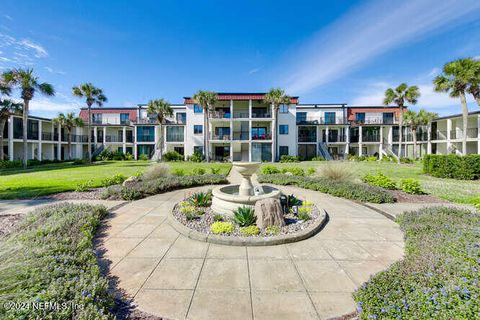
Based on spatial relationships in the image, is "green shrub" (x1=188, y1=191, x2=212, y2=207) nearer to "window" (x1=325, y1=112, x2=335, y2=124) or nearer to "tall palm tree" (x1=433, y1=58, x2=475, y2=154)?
"tall palm tree" (x1=433, y1=58, x2=475, y2=154)

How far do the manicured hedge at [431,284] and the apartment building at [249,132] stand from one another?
27952mm

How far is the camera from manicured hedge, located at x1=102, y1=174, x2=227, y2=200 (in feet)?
28.5

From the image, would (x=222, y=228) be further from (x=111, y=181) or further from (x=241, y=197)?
(x=111, y=181)

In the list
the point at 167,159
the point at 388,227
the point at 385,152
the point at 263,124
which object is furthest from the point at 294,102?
the point at 388,227

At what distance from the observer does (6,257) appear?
300cm

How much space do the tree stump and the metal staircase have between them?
3066 cm

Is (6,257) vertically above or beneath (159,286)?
above

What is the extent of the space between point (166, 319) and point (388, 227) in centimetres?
604

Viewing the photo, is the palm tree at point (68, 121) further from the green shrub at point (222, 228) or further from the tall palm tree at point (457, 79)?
the tall palm tree at point (457, 79)

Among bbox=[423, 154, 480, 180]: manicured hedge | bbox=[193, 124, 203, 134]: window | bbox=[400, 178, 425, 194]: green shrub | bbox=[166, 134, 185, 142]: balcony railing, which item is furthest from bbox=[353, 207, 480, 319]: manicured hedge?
bbox=[166, 134, 185, 142]: balcony railing

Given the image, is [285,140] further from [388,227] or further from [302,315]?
[302,315]

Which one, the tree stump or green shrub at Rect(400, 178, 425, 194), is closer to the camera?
the tree stump

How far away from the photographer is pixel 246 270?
369cm

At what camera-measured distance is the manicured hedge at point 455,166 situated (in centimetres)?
1450
